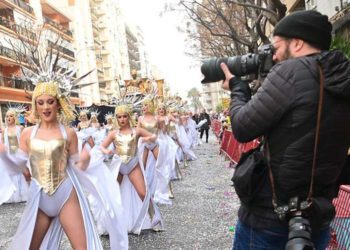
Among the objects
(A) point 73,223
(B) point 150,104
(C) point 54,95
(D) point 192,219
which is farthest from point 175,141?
(A) point 73,223

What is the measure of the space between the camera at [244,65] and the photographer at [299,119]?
0.31ft

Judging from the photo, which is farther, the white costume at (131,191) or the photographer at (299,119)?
the white costume at (131,191)

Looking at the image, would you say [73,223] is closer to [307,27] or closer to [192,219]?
[307,27]

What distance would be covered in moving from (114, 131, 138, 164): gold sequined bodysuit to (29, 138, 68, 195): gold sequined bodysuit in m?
2.09

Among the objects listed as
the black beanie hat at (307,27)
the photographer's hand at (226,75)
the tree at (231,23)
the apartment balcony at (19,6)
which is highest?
the apartment balcony at (19,6)

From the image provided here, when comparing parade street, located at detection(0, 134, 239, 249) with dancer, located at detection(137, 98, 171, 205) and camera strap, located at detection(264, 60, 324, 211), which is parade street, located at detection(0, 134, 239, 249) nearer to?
dancer, located at detection(137, 98, 171, 205)

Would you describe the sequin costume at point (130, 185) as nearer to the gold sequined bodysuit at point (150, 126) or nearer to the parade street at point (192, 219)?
the parade street at point (192, 219)

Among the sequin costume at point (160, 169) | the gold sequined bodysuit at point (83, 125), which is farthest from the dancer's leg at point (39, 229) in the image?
the gold sequined bodysuit at point (83, 125)

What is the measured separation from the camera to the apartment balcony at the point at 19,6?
31.3m

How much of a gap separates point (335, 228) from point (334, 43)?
3245mm

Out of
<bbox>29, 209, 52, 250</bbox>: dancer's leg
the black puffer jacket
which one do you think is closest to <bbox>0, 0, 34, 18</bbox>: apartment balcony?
<bbox>29, 209, 52, 250</bbox>: dancer's leg

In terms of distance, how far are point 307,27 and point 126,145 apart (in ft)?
14.1

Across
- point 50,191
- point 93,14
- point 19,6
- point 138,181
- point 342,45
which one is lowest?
point 138,181

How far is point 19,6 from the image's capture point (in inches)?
1329
